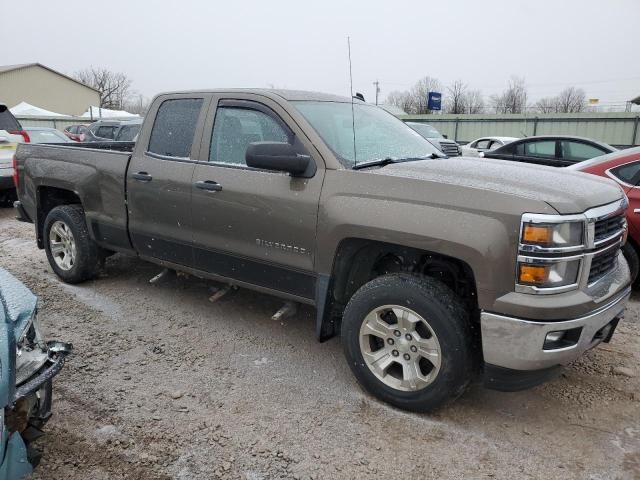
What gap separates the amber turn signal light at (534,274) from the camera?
2.66 m

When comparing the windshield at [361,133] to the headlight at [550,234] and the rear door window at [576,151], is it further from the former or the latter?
the rear door window at [576,151]

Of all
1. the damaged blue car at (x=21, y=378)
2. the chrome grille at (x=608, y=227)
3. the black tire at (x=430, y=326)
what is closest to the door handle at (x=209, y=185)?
the black tire at (x=430, y=326)

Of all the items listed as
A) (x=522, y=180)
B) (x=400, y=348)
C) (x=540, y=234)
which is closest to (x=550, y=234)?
(x=540, y=234)

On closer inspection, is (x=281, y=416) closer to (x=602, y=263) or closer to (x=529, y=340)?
(x=529, y=340)

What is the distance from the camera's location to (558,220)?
265cm

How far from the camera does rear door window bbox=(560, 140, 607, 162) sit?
364 inches

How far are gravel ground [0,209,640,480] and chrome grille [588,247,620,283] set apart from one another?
900 mm

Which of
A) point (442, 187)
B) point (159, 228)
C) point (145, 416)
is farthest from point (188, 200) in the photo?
point (442, 187)

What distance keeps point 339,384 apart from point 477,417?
917 mm

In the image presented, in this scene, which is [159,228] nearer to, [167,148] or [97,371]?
[167,148]

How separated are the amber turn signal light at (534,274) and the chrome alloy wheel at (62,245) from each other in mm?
4312

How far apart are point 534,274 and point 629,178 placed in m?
3.33

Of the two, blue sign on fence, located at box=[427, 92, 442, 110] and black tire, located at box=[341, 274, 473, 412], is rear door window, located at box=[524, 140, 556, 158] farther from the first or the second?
blue sign on fence, located at box=[427, 92, 442, 110]

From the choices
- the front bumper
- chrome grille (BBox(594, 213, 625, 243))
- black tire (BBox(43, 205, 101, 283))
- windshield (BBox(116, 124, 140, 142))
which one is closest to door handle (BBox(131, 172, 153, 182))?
black tire (BBox(43, 205, 101, 283))
